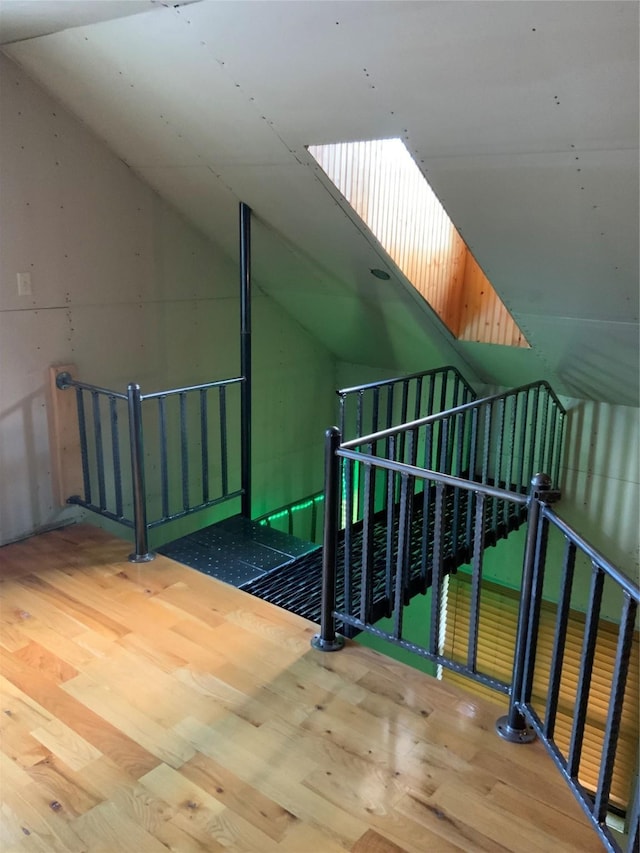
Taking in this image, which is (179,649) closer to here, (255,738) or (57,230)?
(255,738)

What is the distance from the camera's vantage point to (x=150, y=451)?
4.06 meters

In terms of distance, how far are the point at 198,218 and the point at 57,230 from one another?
2.68 ft

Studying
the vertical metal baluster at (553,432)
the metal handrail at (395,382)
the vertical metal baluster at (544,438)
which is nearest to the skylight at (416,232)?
the metal handrail at (395,382)

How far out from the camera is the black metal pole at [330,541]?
2.38 m

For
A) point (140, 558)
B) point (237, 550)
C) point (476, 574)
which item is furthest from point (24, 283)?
point (476, 574)

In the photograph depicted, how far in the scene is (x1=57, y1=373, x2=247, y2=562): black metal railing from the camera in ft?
10.6

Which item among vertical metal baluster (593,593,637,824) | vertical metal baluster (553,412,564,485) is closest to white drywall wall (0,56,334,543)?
vertical metal baluster (553,412,564,485)

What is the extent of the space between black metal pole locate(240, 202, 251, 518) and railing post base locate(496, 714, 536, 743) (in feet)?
7.05

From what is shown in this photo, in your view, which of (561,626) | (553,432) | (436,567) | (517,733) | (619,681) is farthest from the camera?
(553,432)

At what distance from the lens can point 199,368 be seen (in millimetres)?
4211

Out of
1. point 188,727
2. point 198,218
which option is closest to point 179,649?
point 188,727

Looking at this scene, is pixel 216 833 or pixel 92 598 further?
pixel 92 598

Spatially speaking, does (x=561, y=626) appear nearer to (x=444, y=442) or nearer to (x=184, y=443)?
(x=444, y=442)

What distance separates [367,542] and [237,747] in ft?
2.53
